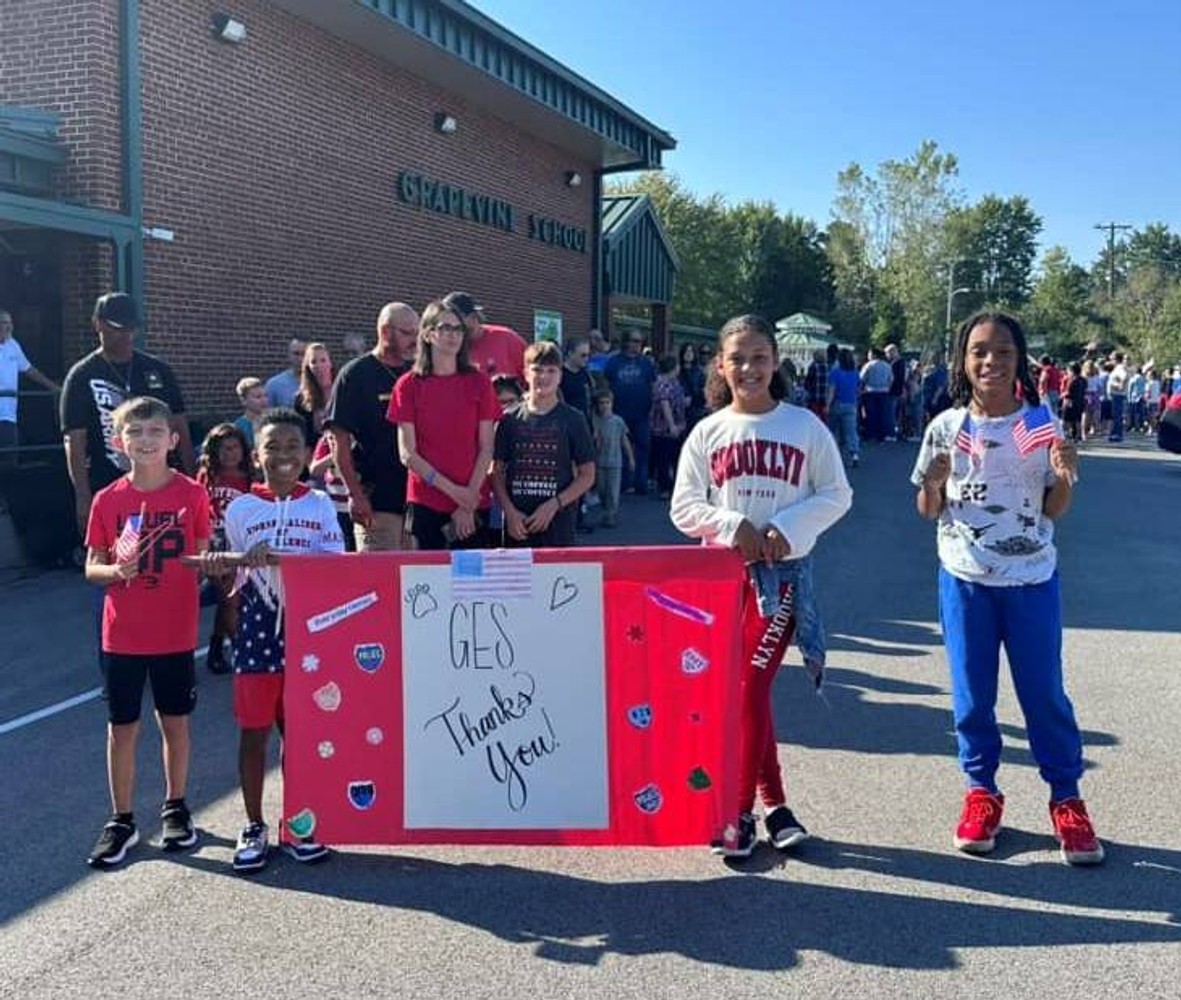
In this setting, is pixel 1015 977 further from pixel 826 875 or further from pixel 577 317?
pixel 577 317

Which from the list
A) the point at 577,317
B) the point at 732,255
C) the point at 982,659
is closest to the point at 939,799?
the point at 982,659

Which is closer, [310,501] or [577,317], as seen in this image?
[310,501]

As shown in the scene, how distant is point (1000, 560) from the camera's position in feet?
13.1

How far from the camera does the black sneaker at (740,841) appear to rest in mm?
3914

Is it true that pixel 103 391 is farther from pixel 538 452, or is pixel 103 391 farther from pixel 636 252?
pixel 636 252

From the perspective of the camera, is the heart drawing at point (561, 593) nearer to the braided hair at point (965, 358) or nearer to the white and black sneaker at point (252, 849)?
the white and black sneaker at point (252, 849)

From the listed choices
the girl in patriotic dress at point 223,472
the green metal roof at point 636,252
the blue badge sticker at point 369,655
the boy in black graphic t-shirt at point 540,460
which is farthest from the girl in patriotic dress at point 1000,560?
the green metal roof at point 636,252

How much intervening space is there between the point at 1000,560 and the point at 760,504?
0.87m

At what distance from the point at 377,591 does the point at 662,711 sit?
1.07 meters

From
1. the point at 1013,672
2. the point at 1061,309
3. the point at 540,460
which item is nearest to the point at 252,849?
the point at 540,460

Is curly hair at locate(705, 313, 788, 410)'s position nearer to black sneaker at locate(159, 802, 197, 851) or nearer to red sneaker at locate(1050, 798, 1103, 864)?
red sneaker at locate(1050, 798, 1103, 864)

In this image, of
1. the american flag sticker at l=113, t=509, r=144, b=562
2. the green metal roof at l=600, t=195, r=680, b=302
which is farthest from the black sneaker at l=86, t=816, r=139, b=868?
the green metal roof at l=600, t=195, r=680, b=302

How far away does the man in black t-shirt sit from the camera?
568 centimetres

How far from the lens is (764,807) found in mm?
4188
